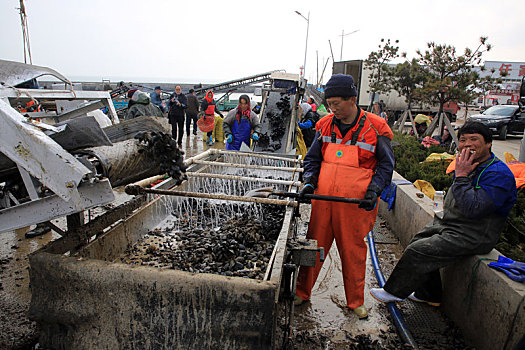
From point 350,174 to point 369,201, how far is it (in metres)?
0.33

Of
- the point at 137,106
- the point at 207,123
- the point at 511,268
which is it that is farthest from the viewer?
the point at 207,123

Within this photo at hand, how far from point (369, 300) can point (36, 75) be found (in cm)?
414

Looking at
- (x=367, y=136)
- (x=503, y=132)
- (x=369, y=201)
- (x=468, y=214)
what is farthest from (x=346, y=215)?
(x=503, y=132)

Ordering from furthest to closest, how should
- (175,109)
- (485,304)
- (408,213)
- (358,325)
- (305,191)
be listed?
(175,109) < (408,213) < (358,325) < (305,191) < (485,304)

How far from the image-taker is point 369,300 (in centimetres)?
339

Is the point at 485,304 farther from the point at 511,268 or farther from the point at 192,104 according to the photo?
the point at 192,104

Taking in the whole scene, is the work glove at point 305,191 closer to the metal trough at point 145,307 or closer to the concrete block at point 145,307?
the metal trough at point 145,307

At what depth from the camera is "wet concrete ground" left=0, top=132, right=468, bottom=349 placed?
2713mm

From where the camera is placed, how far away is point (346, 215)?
2.89 m

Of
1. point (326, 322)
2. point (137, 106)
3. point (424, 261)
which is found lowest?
point (326, 322)

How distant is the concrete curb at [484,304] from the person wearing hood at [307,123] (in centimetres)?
481

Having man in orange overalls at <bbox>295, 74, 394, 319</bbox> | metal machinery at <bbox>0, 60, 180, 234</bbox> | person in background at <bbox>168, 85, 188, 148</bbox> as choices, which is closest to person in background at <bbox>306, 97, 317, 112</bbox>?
person in background at <bbox>168, 85, 188, 148</bbox>

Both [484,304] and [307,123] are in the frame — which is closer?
[484,304]

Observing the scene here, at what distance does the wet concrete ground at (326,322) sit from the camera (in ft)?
8.90
